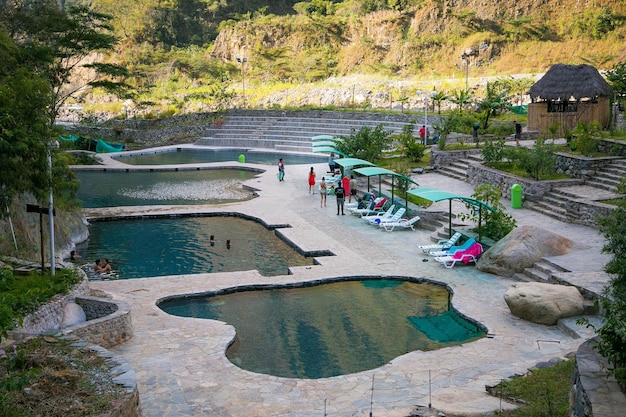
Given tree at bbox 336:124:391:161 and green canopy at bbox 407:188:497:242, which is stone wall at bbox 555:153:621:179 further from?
tree at bbox 336:124:391:161

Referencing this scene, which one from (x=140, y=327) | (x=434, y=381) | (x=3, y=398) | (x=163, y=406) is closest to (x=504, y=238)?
(x=434, y=381)

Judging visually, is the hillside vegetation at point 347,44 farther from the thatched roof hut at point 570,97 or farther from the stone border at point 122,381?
the stone border at point 122,381

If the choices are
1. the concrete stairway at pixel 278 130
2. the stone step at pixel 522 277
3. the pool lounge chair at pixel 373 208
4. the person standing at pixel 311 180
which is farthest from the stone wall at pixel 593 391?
the concrete stairway at pixel 278 130

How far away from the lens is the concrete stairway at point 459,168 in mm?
30562

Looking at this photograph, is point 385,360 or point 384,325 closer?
point 385,360

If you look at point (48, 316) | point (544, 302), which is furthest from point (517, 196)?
point (48, 316)

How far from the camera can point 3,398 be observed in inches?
346

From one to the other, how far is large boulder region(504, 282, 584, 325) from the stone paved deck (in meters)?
0.21

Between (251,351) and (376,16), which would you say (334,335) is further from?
(376,16)

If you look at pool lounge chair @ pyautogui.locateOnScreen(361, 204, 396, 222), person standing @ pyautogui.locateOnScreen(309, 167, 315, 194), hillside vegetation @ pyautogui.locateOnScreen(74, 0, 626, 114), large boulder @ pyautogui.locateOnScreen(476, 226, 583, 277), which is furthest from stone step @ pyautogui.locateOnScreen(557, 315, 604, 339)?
hillside vegetation @ pyautogui.locateOnScreen(74, 0, 626, 114)

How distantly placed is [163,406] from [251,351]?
124 inches

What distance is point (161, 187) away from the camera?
114 feet

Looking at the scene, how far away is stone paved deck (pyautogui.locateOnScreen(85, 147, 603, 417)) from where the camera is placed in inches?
432

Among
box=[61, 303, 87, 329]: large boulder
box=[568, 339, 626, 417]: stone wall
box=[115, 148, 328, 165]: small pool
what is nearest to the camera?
box=[568, 339, 626, 417]: stone wall
